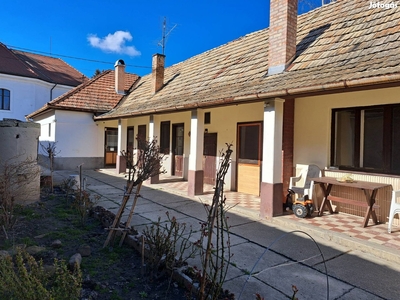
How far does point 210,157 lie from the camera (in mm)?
10086

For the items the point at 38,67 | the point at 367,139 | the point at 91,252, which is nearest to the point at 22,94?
the point at 38,67

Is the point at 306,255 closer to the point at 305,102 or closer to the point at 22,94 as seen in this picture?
the point at 305,102

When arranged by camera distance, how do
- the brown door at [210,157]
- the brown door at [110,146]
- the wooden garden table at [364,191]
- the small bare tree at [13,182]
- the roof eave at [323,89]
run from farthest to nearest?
the brown door at [110,146] < the brown door at [210,157] < the wooden garden table at [364,191] < the small bare tree at [13,182] < the roof eave at [323,89]

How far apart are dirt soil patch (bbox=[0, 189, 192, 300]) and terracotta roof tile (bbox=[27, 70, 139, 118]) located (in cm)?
922

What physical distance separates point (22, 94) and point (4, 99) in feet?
4.81

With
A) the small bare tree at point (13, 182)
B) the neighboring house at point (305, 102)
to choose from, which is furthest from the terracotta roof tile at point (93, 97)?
the small bare tree at point (13, 182)

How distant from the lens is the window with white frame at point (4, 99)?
23.5 meters

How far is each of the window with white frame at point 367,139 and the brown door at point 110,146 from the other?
510 inches

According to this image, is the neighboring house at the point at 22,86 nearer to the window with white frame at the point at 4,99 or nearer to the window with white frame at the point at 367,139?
the window with white frame at the point at 4,99

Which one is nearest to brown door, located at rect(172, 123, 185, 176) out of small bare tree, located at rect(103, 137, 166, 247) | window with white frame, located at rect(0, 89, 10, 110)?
small bare tree, located at rect(103, 137, 166, 247)

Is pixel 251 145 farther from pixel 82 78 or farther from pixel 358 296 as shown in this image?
pixel 82 78

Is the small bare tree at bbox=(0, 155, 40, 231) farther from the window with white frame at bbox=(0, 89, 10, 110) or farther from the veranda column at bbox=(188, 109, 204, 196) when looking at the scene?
the window with white frame at bbox=(0, 89, 10, 110)

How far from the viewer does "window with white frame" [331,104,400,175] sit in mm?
5406

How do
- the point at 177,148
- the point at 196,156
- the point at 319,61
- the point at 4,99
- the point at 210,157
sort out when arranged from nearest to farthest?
the point at 319,61 < the point at 196,156 < the point at 210,157 < the point at 177,148 < the point at 4,99
